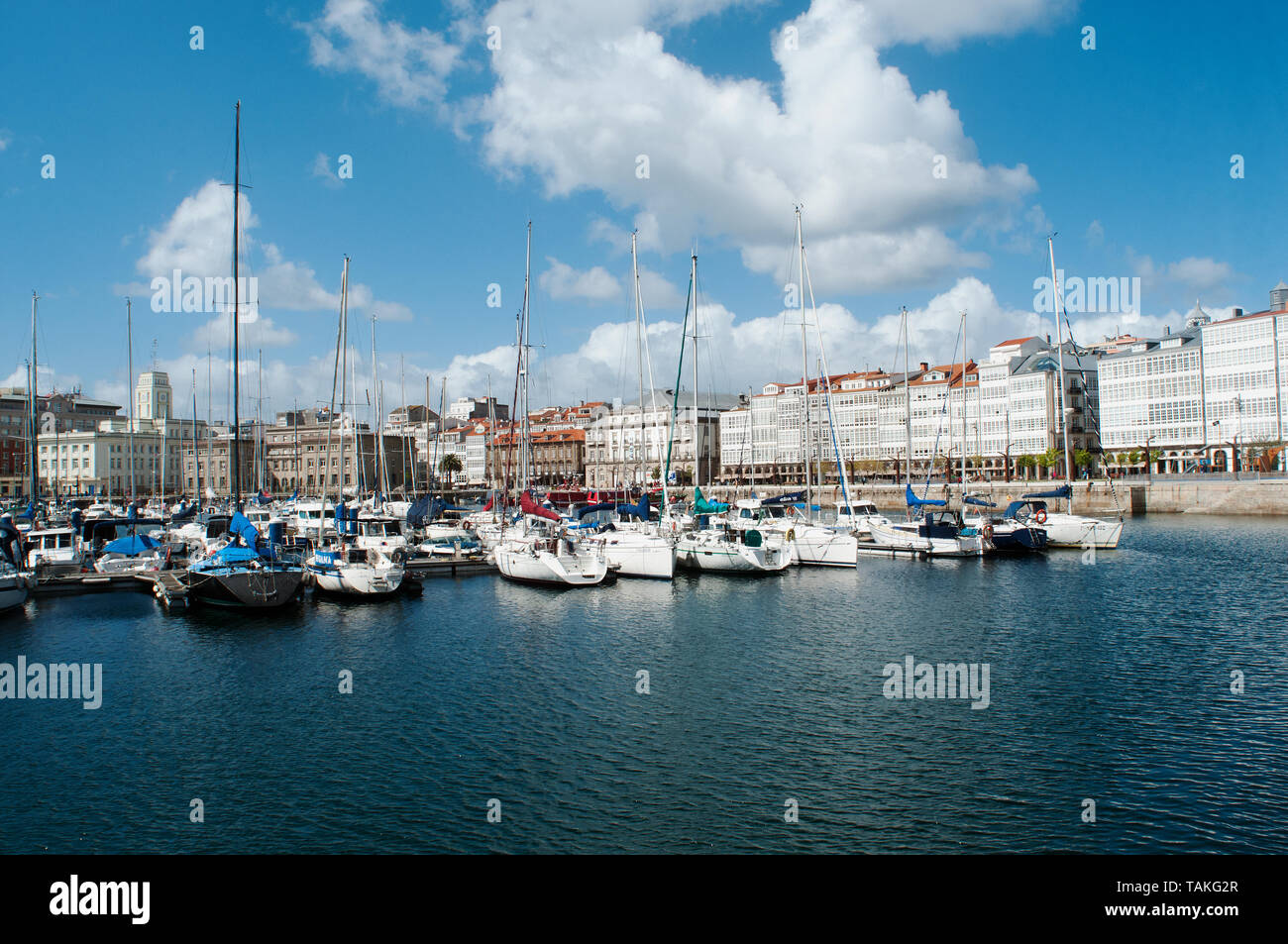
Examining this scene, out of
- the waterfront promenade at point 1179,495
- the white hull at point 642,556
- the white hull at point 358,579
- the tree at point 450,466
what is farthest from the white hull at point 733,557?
the tree at point 450,466

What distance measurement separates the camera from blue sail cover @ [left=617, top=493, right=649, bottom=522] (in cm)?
4925

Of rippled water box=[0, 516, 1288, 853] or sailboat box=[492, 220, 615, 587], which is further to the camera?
sailboat box=[492, 220, 615, 587]

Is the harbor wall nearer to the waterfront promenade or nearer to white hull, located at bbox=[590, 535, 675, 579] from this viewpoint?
the waterfront promenade

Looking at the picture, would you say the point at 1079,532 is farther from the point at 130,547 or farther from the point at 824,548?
the point at 130,547

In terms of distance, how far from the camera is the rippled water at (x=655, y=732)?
1439 cm

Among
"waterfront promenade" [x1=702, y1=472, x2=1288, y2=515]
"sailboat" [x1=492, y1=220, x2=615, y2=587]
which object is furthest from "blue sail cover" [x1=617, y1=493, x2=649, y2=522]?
"waterfront promenade" [x1=702, y1=472, x2=1288, y2=515]

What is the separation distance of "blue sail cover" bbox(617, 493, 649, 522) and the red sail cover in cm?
434

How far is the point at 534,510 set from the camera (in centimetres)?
5012

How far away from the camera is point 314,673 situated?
24.7 metres

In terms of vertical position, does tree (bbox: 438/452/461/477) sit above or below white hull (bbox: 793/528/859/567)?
above

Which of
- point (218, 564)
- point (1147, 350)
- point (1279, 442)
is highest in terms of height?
point (1147, 350)

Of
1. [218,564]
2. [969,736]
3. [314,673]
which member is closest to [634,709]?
[969,736]
